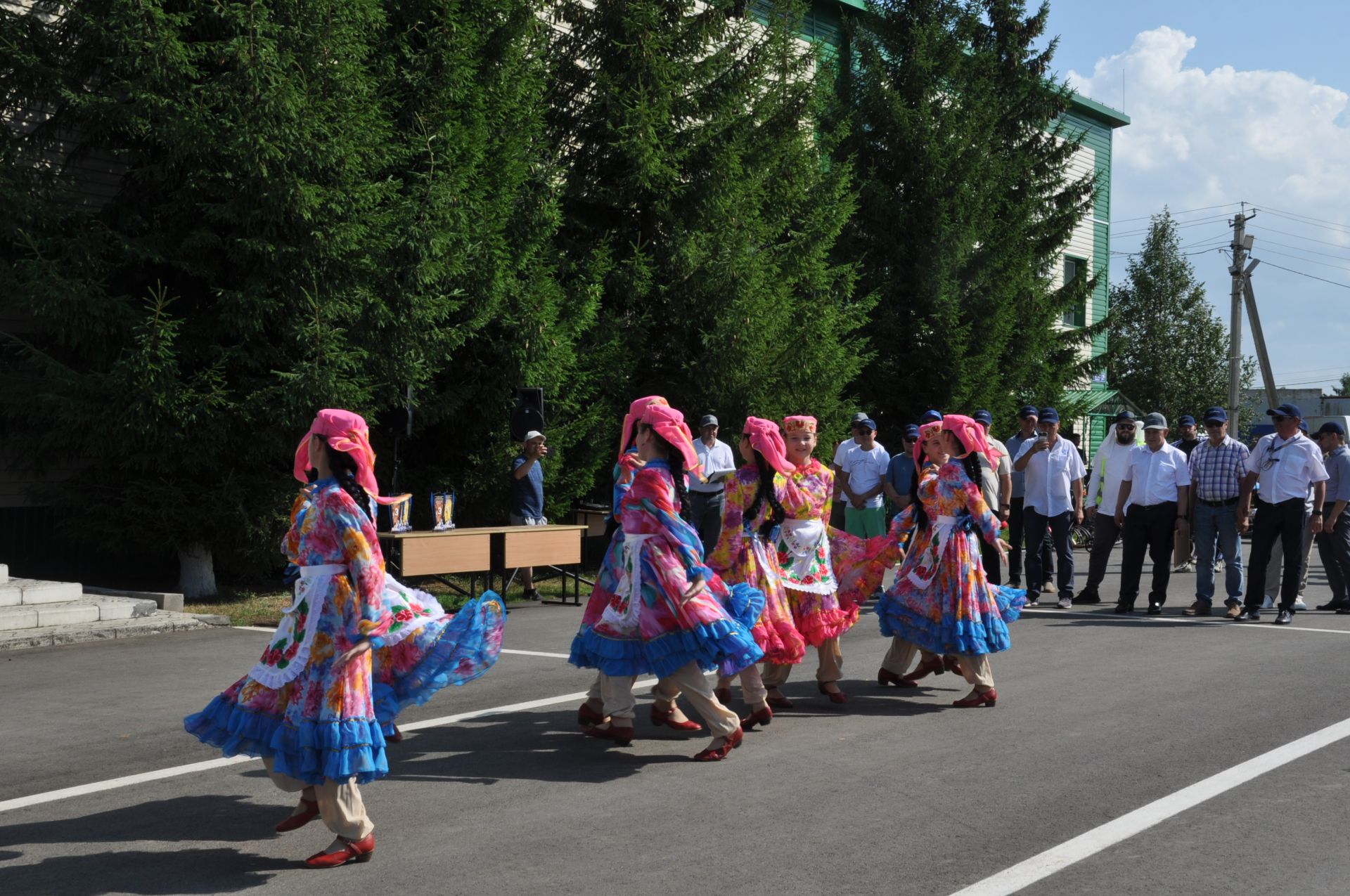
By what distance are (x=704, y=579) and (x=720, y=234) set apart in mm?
12150

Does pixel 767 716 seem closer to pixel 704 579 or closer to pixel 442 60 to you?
pixel 704 579

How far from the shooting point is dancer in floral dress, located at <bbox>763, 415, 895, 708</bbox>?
28.3 feet

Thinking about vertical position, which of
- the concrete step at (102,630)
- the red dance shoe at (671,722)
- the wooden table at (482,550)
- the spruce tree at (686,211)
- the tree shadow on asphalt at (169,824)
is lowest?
the tree shadow on asphalt at (169,824)

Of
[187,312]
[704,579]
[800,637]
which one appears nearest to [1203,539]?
[800,637]

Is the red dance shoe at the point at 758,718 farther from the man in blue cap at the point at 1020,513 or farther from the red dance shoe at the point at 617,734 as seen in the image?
the man in blue cap at the point at 1020,513

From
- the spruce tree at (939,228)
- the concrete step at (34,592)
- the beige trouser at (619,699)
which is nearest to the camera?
the beige trouser at (619,699)

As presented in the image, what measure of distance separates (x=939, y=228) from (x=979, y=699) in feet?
55.3

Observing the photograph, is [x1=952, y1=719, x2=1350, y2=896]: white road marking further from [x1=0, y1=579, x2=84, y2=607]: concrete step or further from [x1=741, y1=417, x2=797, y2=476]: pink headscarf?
[x1=0, y1=579, x2=84, y2=607]: concrete step

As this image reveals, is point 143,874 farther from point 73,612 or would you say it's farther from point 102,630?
point 73,612

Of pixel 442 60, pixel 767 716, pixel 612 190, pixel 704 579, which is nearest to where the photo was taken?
pixel 704 579

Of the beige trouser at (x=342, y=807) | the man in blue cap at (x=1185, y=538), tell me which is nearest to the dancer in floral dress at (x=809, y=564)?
the beige trouser at (x=342, y=807)

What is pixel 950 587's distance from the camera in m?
8.70

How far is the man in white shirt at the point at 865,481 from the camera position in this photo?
1431 cm

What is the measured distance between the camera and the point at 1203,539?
561 inches
